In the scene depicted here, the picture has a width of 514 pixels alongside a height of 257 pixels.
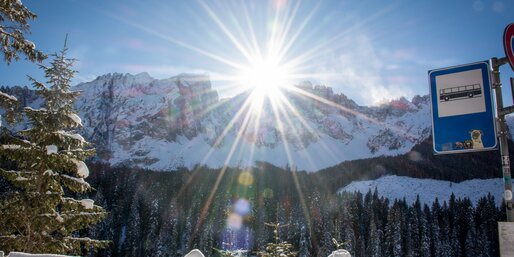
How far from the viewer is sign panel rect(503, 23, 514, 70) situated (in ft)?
15.2

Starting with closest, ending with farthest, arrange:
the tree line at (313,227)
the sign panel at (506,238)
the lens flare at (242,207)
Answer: the sign panel at (506,238) → the tree line at (313,227) → the lens flare at (242,207)

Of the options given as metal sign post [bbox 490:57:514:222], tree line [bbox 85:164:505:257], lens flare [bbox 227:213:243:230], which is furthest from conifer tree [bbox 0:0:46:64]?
lens flare [bbox 227:213:243:230]

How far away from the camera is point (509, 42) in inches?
185

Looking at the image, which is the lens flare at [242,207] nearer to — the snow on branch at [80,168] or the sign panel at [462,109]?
the snow on branch at [80,168]

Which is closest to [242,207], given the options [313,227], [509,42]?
[313,227]

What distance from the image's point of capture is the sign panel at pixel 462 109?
476 cm

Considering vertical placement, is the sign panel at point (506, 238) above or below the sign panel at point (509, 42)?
below

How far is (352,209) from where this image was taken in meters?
118

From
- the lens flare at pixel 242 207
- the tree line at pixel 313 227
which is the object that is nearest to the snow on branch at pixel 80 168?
the tree line at pixel 313 227

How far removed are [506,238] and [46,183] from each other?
13674mm

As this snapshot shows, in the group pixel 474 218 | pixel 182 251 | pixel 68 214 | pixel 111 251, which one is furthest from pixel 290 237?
pixel 68 214

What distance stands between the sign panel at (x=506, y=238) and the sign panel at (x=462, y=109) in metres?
0.97

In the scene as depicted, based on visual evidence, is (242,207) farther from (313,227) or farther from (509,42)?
(509,42)

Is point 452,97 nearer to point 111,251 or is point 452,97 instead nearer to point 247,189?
point 111,251
